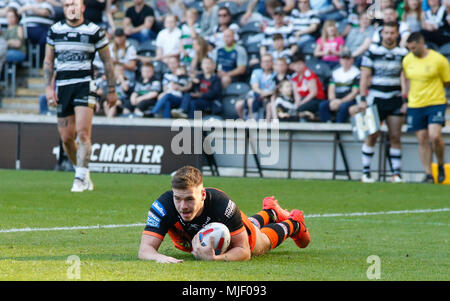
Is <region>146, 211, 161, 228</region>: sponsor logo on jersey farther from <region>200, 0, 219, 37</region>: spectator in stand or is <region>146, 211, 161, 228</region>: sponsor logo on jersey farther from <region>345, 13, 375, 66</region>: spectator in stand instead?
<region>200, 0, 219, 37</region>: spectator in stand

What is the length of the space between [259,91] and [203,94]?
1.16m

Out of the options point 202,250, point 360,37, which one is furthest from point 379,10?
point 202,250

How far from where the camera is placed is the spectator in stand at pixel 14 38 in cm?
2131

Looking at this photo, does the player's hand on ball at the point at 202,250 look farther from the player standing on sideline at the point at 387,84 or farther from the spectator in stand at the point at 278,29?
the spectator in stand at the point at 278,29

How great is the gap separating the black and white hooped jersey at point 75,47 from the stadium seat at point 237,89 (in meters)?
7.22

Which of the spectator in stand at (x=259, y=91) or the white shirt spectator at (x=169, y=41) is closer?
the spectator in stand at (x=259, y=91)

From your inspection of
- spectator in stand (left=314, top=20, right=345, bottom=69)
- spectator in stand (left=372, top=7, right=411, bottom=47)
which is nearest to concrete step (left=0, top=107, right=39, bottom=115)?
spectator in stand (left=314, top=20, right=345, bottom=69)

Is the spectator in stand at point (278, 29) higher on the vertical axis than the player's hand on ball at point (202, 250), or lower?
higher

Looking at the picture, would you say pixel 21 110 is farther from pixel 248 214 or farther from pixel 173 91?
pixel 248 214

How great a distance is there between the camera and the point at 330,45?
18.7m

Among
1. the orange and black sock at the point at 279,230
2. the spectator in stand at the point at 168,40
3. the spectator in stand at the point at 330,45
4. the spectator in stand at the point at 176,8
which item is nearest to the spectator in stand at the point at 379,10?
the spectator in stand at the point at 330,45

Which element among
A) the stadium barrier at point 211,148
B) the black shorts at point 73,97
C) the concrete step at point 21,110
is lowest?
the stadium barrier at point 211,148

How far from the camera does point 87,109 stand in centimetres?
1184
